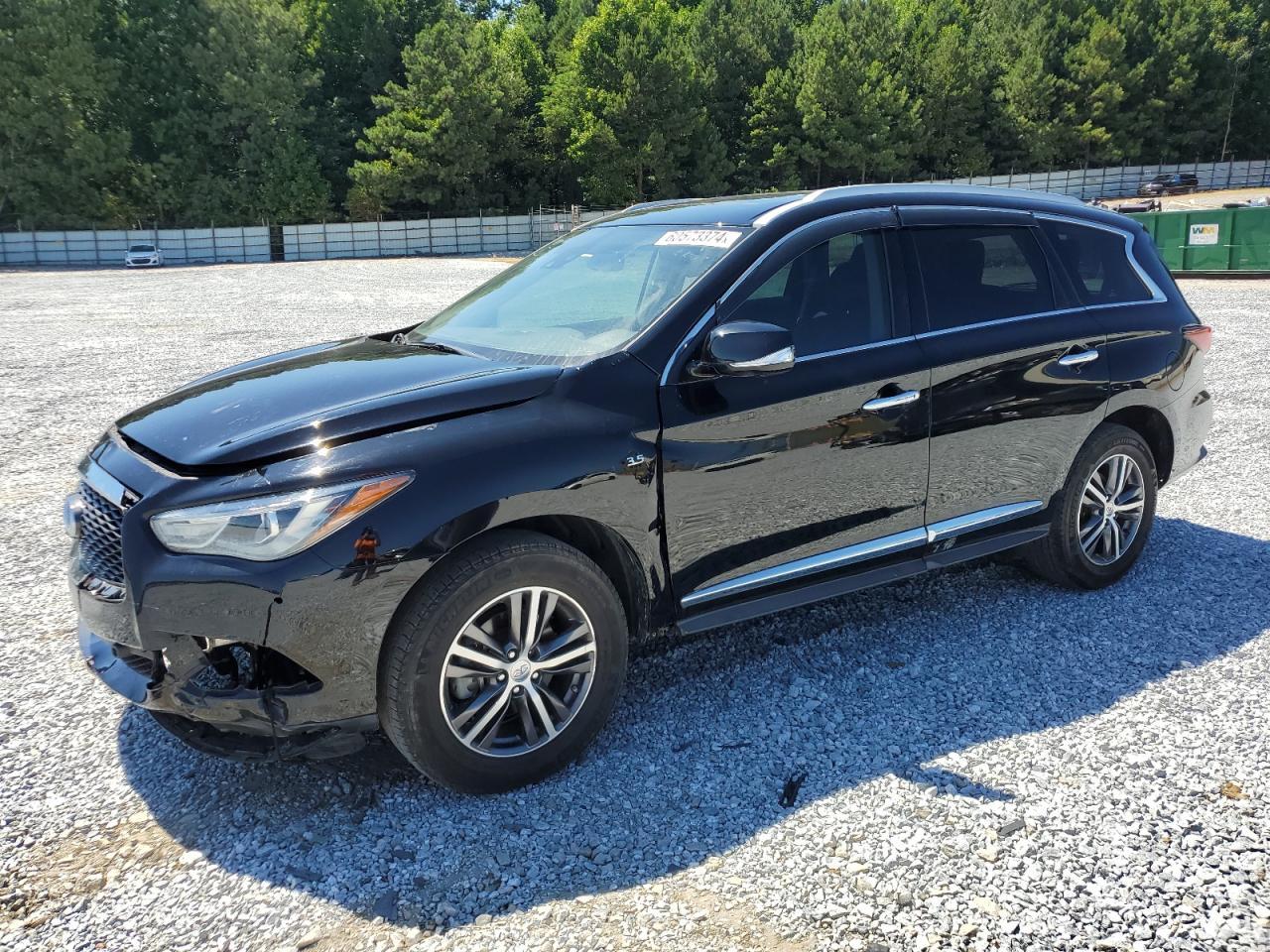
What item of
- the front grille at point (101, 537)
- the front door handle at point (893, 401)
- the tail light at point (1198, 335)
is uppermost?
the tail light at point (1198, 335)

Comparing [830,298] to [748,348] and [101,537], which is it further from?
[101,537]

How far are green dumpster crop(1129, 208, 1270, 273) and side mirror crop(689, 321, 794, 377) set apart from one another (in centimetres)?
2218

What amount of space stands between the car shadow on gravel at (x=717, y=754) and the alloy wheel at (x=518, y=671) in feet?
0.78

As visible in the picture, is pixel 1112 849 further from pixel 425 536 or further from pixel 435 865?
pixel 425 536

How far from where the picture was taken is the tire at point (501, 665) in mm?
2893

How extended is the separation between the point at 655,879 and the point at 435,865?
644 mm

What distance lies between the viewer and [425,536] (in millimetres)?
2844

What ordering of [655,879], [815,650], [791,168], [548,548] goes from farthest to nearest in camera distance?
1. [791,168]
2. [815,650]
3. [548,548]
4. [655,879]

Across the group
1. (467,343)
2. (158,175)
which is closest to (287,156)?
(158,175)

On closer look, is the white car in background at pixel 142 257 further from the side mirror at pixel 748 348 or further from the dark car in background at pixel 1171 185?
the dark car in background at pixel 1171 185

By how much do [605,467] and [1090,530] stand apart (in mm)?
2775

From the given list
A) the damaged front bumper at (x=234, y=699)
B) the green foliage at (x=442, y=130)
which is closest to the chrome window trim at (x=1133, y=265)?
the damaged front bumper at (x=234, y=699)

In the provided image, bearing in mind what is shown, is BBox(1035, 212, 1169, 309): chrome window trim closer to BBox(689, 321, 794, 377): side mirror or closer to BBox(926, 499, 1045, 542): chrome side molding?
BBox(926, 499, 1045, 542): chrome side molding

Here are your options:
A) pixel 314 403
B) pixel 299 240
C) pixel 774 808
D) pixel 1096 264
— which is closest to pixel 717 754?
pixel 774 808
